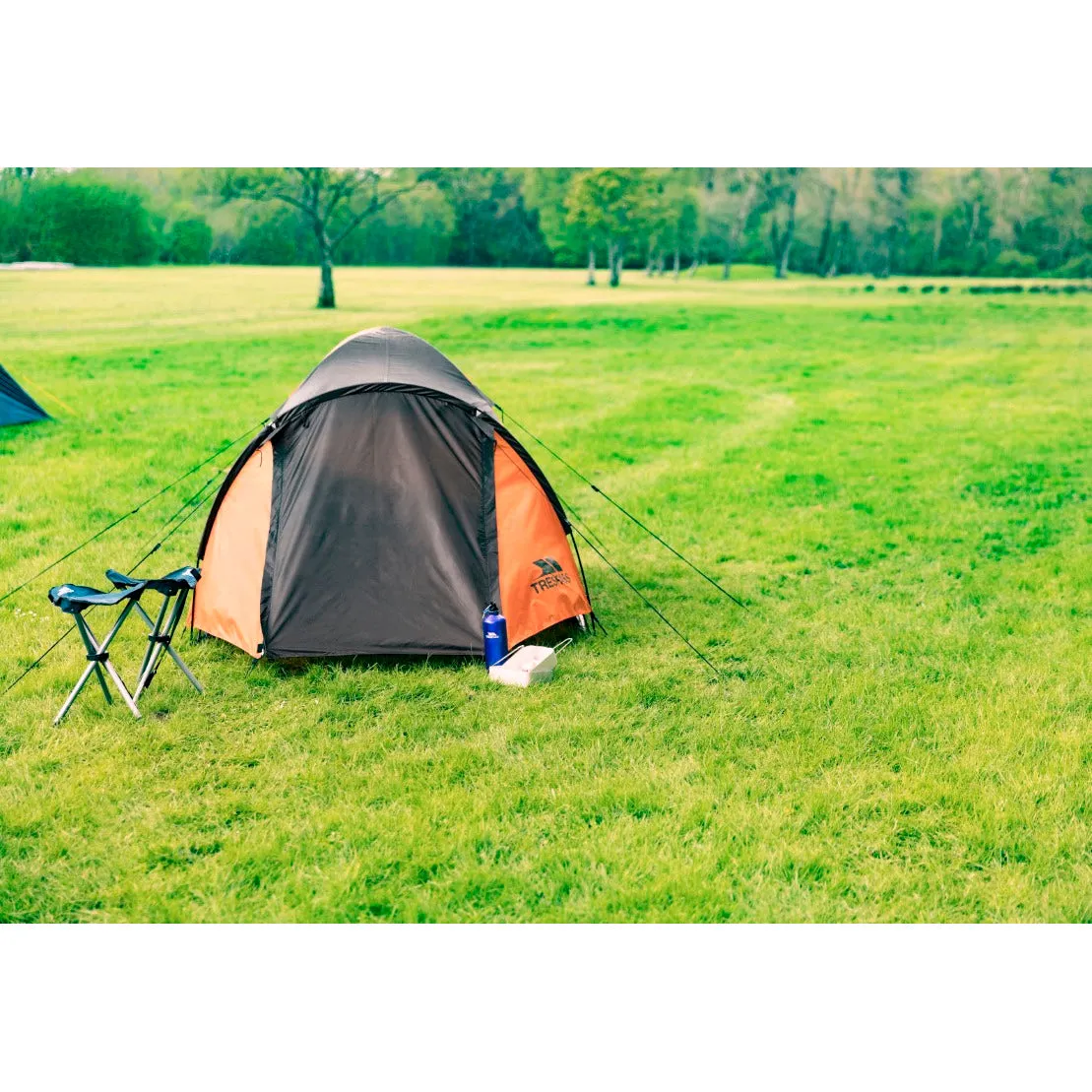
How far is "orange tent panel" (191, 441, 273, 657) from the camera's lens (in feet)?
20.4

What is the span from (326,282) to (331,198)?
5.03ft

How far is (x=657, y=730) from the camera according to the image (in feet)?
17.8

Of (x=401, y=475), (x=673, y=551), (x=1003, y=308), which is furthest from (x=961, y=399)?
(x=401, y=475)

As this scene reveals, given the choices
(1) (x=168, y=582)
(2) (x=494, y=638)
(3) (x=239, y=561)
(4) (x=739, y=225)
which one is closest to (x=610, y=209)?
(4) (x=739, y=225)

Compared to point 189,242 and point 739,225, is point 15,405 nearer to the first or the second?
point 189,242

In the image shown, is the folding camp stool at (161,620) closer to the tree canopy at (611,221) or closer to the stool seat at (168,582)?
the stool seat at (168,582)

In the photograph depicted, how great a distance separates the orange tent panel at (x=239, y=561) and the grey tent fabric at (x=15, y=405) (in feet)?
23.2

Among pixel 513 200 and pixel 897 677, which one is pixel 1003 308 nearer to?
pixel 513 200

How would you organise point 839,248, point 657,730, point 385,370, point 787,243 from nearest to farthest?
point 657,730, point 385,370, point 839,248, point 787,243

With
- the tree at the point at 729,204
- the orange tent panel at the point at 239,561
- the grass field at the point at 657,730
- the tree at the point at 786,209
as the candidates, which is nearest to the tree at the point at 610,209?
the tree at the point at 729,204

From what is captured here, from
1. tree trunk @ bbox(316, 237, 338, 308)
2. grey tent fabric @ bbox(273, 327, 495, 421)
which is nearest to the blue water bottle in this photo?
grey tent fabric @ bbox(273, 327, 495, 421)

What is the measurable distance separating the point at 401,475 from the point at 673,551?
8.52ft

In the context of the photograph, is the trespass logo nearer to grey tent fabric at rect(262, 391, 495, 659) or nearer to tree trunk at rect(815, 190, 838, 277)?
grey tent fabric at rect(262, 391, 495, 659)

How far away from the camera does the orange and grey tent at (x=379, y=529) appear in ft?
20.2
